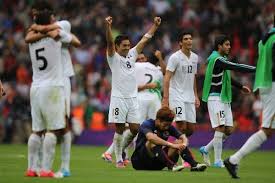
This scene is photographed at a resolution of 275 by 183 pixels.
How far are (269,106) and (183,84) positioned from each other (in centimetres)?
510

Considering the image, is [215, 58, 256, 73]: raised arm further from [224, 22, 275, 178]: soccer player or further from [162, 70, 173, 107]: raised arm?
[224, 22, 275, 178]: soccer player

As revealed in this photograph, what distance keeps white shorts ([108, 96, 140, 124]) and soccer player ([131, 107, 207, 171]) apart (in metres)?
1.91

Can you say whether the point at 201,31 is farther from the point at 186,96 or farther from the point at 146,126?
the point at 146,126

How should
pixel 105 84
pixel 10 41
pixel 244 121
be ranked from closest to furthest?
pixel 244 121, pixel 105 84, pixel 10 41

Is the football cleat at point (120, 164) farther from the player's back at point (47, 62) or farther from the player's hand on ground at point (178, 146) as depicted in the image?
the player's back at point (47, 62)

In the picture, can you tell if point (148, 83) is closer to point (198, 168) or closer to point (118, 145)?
point (118, 145)

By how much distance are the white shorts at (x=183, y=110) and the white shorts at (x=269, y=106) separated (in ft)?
15.5

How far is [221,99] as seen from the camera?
1869 cm

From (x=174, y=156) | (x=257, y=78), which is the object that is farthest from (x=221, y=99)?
(x=257, y=78)

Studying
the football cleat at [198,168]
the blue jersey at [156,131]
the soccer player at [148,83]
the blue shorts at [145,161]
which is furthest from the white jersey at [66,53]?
the soccer player at [148,83]

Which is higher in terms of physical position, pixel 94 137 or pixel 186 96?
pixel 186 96

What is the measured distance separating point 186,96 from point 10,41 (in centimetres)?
1586

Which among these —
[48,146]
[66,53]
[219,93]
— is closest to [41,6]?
[66,53]

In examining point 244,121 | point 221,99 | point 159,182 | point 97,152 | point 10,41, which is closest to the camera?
point 159,182
